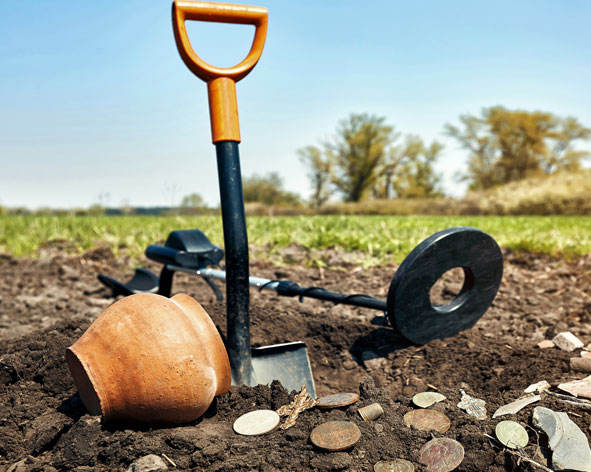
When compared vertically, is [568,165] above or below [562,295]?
above

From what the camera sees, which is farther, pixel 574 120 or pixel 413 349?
pixel 574 120

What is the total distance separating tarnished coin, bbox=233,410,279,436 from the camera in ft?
4.88

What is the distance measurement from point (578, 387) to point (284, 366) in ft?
3.76

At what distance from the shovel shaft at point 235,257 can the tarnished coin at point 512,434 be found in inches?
37.3

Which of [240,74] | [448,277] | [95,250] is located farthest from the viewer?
[95,250]

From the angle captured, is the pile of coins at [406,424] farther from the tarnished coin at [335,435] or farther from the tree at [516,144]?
the tree at [516,144]

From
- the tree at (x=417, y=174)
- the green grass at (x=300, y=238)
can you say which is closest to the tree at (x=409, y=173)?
the tree at (x=417, y=174)

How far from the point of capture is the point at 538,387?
178 cm

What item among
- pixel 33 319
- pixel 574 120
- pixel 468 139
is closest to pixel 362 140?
pixel 468 139

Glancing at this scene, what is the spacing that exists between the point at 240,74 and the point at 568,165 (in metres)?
32.1

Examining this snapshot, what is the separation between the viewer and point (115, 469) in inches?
50.8

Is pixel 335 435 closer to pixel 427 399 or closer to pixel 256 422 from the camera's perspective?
pixel 256 422

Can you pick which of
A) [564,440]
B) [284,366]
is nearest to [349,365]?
[284,366]

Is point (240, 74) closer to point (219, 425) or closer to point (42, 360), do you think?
point (219, 425)
